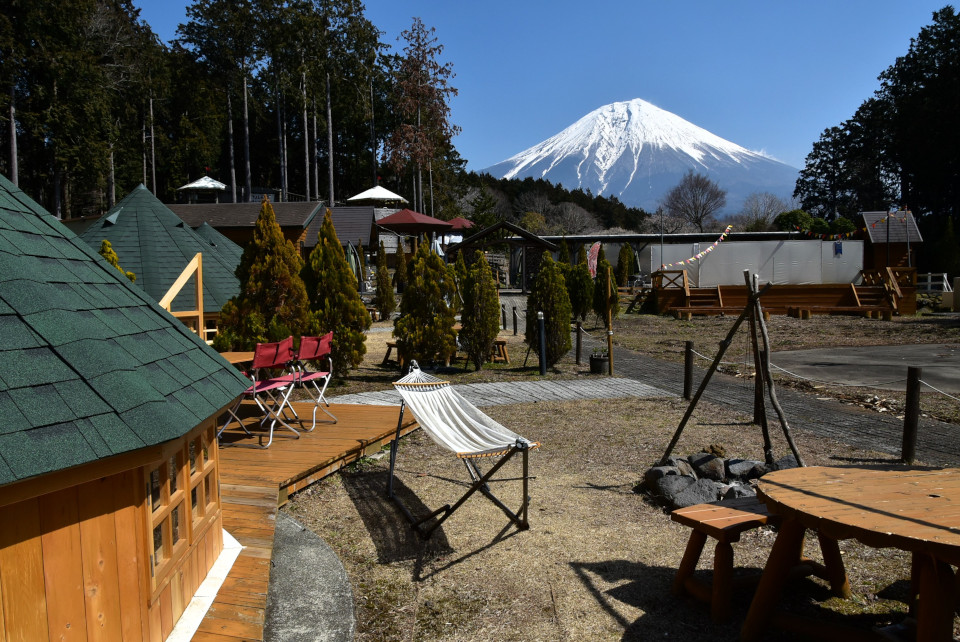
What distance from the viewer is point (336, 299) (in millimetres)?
10680

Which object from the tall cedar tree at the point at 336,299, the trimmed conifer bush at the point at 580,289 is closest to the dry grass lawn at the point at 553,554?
the tall cedar tree at the point at 336,299

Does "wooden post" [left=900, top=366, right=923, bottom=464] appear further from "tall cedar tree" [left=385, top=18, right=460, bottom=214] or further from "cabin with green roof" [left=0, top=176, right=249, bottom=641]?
"tall cedar tree" [left=385, top=18, right=460, bottom=214]

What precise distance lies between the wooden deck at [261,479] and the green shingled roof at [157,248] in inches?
226

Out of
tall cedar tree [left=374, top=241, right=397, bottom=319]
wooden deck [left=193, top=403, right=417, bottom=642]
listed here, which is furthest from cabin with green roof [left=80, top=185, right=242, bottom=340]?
tall cedar tree [left=374, top=241, right=397, bottom=319]

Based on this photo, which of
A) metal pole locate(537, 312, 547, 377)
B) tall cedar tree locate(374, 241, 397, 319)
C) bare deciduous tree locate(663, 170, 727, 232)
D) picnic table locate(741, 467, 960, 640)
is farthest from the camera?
bare deciduous tree locate(663, 170, 727, 232)

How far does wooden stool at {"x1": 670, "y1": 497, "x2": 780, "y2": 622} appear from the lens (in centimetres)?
369

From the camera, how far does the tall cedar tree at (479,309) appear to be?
12.1 m

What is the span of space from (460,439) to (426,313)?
22.0 feet

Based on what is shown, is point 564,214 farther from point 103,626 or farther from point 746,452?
point 103,626

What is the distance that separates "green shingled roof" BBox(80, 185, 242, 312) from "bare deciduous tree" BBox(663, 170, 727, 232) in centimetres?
5384

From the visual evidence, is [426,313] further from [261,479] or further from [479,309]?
[261,479]

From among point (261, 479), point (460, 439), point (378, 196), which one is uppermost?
point (378, 196)

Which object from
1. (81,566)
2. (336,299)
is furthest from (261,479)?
(336,299)

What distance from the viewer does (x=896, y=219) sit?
30719 millimetres
